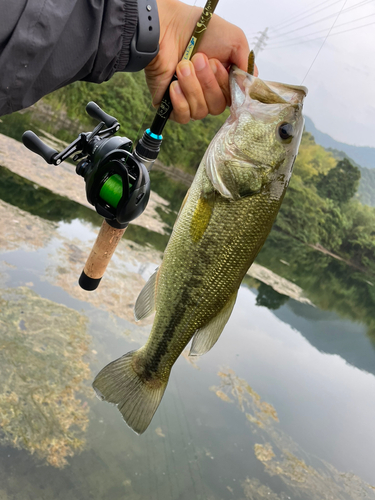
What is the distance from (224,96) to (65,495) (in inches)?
89.6

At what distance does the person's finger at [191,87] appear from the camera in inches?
61.6

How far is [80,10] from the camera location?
1111mm

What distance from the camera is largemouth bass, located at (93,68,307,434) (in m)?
1.53

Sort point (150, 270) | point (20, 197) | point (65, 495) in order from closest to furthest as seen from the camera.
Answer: point (65, 495), point (150, 270), point (20, 197)

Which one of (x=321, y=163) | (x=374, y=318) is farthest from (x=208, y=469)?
(x=321, y=163)

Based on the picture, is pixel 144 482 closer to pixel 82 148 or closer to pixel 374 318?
pixel 82 148

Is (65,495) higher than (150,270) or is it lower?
lower

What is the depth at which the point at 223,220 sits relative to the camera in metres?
Answer: 1.53

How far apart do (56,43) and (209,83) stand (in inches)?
27.6

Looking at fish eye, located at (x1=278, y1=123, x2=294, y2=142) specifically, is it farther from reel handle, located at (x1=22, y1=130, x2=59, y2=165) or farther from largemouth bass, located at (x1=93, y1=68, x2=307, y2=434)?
reel handle, located at (x1=22, y1=130, x2=59, y2=165)

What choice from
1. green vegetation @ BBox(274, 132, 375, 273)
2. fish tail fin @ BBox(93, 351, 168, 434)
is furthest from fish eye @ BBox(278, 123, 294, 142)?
green vegetation @ BBox(274, 132, 375, 273)

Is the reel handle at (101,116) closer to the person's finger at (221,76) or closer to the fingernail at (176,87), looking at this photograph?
the fingernail at (176,87)

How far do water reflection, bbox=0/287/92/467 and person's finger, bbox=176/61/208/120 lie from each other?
2.11m

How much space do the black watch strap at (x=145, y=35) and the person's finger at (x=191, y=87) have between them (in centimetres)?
14
